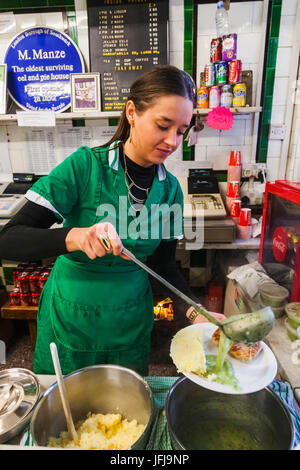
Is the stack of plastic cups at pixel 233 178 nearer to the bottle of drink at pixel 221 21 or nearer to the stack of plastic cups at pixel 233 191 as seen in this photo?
the stack of plastic cups at pixel 233 191

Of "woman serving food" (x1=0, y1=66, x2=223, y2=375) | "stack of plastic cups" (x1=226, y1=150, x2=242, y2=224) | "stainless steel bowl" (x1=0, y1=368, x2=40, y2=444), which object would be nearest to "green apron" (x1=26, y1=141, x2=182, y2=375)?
"woman serving food" (x1=0, y1=66, x2=223, y2=375)

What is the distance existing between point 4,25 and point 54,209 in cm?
262

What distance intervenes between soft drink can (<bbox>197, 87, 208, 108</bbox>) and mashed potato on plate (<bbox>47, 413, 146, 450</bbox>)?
2.54 meters

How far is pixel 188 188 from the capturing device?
2832 mm

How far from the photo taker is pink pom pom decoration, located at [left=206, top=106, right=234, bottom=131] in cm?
273

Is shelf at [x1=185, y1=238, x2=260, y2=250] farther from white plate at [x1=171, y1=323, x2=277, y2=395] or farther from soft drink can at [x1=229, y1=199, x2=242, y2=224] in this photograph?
white plate at [x1=171, y1=323, x2=277, y2=395]

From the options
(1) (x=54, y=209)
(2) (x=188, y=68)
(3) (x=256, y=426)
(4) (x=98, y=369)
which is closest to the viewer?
(3) (x=256, y=426)

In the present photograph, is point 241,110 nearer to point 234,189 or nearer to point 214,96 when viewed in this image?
point 214,96

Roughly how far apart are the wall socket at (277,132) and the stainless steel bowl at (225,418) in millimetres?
2620

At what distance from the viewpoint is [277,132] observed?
2.89m

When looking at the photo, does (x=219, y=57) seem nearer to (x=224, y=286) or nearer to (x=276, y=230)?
(x=276, y=230)

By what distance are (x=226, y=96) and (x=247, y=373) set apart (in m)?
2.39
